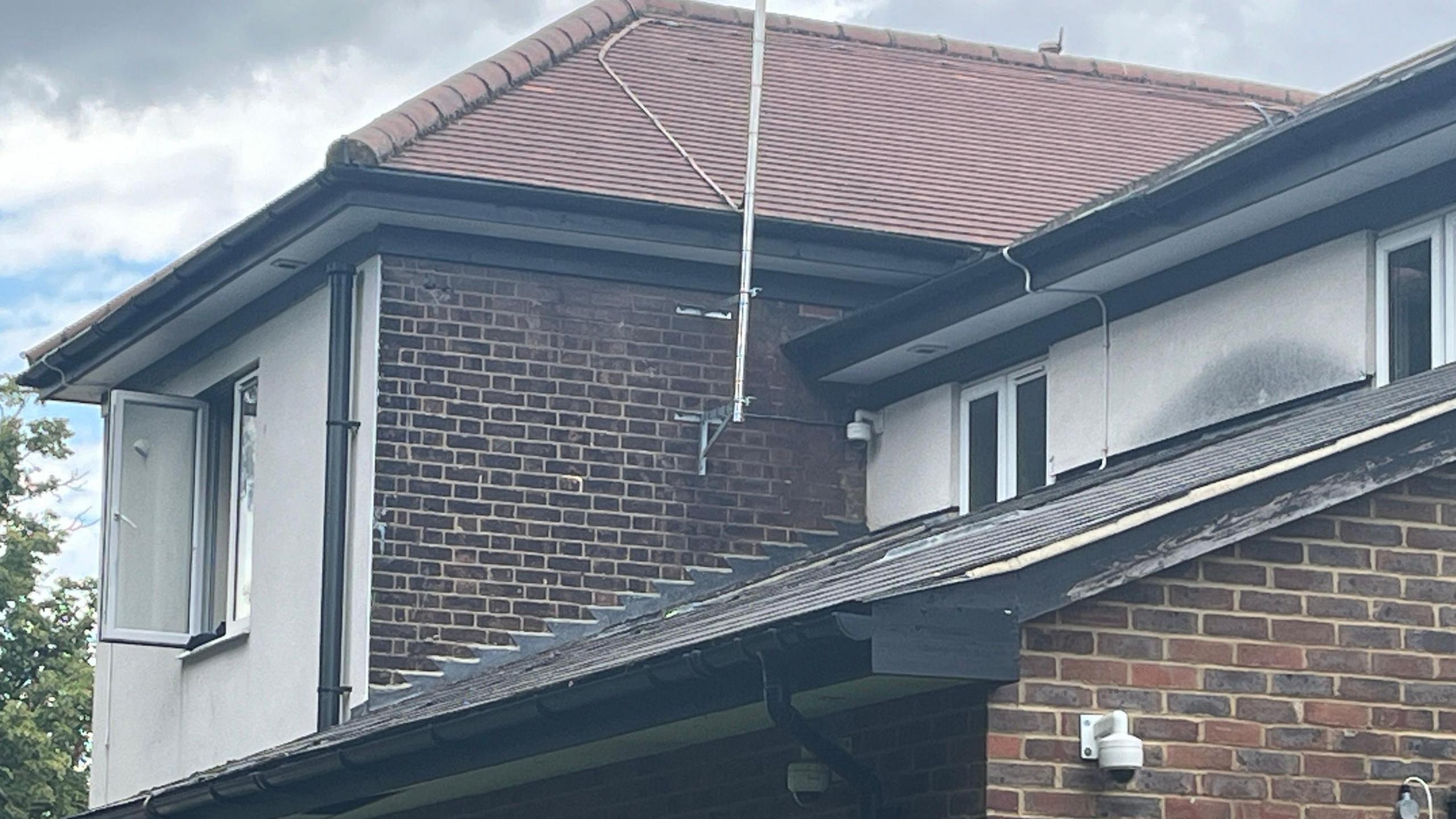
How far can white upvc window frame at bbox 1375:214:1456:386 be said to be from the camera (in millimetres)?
10945

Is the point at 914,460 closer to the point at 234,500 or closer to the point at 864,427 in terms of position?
the point at 864,427

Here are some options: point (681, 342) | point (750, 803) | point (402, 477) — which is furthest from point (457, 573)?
point (750, 803)

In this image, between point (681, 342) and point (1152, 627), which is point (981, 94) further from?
point (1152, 627)

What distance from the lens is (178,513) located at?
16609 millimetres

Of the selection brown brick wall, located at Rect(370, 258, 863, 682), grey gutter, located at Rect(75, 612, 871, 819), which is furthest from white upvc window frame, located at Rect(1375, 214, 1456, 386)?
brown brick wall, located at Rect(370, 258, 863, 682)

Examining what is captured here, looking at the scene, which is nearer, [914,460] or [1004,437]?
[1004,437]

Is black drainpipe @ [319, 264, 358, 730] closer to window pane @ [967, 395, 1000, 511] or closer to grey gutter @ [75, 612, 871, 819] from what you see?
grey gutter @ [75, 612, 871, 819]

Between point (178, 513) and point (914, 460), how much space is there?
16.8ft

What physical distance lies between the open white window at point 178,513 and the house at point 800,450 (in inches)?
1.2

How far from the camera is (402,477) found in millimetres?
13992

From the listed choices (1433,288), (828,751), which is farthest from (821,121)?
(828,751)

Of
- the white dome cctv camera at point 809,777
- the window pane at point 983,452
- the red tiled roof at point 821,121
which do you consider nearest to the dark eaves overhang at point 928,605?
the white dome cctv camera at point 809,777

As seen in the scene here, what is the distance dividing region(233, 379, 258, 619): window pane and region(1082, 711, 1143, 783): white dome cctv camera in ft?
30.0

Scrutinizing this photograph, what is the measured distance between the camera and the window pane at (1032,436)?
13.7 metres
